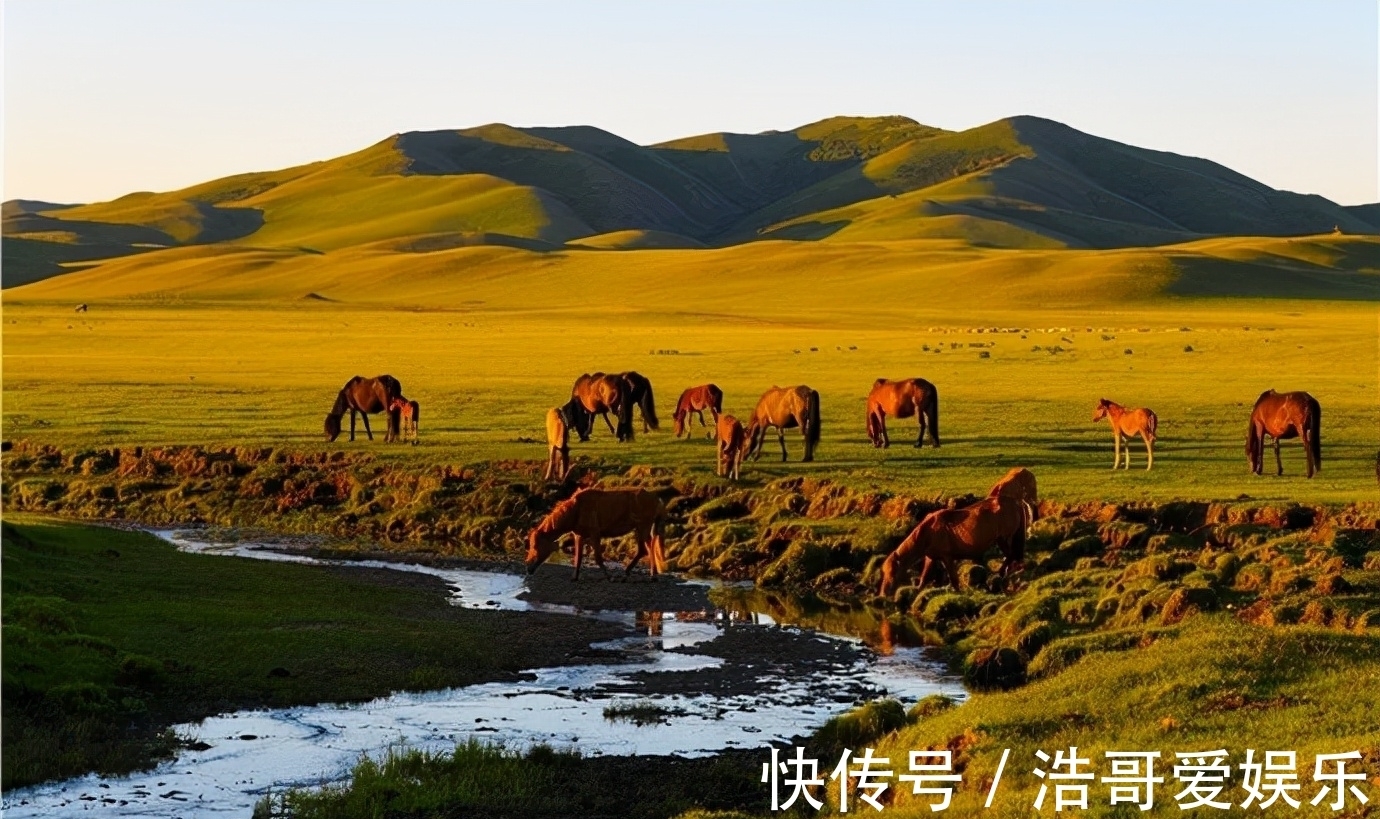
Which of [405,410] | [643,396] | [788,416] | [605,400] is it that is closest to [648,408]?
[643,396]

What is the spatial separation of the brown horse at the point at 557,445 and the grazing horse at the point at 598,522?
518cm

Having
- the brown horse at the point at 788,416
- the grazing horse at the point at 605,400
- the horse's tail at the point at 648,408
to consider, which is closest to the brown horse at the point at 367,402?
the grazing horse at the point at 605,400

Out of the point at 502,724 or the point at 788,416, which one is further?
the point at 788,416

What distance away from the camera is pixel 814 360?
56.2 meters

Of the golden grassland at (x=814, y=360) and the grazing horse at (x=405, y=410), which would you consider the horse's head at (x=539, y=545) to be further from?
the grazing horse at (x=405, y=410)

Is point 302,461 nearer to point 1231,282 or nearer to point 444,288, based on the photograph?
point 1231,282

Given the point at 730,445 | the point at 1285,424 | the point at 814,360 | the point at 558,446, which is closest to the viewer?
the point at 1285,424

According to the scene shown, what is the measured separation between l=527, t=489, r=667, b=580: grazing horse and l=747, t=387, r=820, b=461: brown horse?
679 centimetres

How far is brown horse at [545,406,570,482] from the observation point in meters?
29.3

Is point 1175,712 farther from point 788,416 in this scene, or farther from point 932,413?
point 932,413

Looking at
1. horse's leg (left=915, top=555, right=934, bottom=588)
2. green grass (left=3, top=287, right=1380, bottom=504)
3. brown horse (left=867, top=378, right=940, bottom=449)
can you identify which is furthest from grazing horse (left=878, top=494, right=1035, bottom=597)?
brown horse (left=867, top=378, right=940, bottom=449)

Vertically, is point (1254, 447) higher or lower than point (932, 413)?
lower

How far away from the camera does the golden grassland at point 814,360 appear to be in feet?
103

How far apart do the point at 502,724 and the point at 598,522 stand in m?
8.33
